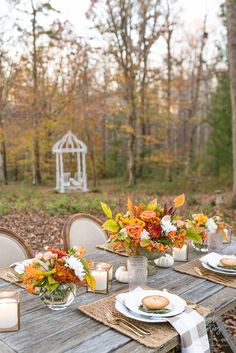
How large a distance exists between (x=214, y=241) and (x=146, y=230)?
0.87 meters

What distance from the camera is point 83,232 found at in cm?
277

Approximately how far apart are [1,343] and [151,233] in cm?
82

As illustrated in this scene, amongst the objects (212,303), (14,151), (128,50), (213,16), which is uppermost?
(213,16)

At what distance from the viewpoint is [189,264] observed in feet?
6.97

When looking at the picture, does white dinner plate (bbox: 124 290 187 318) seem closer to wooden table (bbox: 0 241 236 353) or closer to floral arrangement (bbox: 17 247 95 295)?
wooden table (bbox: 0 241 236 353)

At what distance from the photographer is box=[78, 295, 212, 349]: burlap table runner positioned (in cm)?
125

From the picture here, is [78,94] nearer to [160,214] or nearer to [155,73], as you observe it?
[155,73]

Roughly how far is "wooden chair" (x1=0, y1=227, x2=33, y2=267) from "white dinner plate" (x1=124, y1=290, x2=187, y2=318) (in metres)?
0.99

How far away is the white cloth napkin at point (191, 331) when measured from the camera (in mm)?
1315

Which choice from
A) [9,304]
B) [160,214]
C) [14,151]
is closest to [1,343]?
[9,304]

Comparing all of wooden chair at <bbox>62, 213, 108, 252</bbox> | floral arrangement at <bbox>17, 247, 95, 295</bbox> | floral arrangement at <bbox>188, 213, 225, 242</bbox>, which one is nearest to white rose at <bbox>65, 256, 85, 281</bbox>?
floral arrangement at <bbox>17, 247, 95, 295</bbox>

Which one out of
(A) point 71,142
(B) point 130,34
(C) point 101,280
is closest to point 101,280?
(C) point 101,280

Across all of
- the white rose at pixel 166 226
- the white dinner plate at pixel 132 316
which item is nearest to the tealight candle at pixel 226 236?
the white rose at pixel 166 226

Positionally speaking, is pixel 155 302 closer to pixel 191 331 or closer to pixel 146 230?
pixel 191 331
